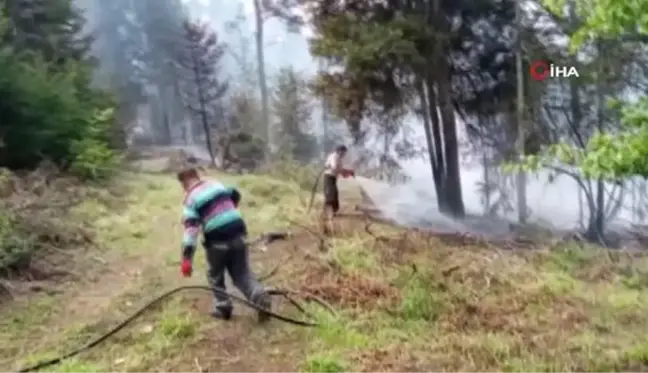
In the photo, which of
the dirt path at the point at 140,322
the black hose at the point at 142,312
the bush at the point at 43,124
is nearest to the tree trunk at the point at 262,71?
the bush at the point at 43,124

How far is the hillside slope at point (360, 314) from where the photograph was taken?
5.70 meters

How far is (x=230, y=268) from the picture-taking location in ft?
20.9

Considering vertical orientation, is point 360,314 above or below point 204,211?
below

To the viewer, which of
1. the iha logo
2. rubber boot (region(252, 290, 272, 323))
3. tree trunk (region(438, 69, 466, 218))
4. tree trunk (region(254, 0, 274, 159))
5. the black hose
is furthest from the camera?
tree trunk (region(254, 0, 274, 159))

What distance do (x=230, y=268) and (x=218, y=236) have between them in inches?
14.4

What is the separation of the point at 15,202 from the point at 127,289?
3686 mm

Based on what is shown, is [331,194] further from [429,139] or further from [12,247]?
[429,139]

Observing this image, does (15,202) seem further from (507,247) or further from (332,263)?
(507,247)

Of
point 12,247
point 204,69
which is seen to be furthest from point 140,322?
point 204,69

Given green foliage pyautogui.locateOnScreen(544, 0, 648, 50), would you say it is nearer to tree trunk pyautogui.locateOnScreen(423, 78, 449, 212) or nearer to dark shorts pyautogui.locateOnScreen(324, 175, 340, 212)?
dark shorts pyautogui.locateOnScreen(324, 175, 340, 212)

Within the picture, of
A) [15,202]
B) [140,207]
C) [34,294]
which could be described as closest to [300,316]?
[34,294]

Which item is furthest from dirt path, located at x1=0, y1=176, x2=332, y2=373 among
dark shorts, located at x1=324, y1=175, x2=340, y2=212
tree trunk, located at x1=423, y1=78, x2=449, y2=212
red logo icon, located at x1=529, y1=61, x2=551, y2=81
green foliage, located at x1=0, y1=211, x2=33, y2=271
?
red logo icon, located at x1=529, y1=61, x2=551, y2=81

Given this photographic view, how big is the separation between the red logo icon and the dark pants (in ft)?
42.9

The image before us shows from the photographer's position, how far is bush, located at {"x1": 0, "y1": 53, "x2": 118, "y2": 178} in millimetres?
13883
